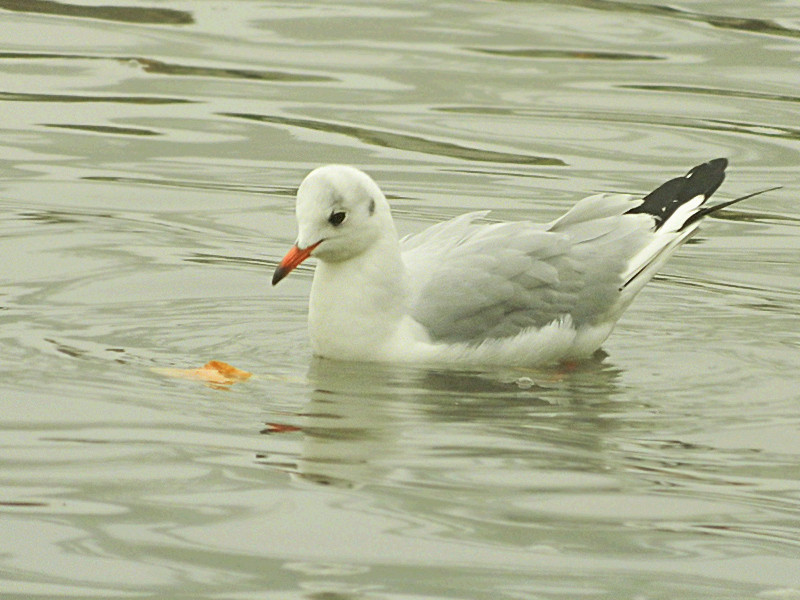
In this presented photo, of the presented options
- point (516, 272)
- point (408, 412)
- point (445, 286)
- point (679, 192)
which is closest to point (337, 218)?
point (445, 286)

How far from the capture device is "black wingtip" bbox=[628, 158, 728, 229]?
9082mm

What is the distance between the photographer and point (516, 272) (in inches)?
320

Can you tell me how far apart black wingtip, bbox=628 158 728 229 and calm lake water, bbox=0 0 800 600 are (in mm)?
488

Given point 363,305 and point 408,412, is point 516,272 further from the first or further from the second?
point 408,412

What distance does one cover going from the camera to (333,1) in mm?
15734

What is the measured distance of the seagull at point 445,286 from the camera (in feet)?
26.0

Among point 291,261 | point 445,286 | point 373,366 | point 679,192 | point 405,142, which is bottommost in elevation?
point 373,366

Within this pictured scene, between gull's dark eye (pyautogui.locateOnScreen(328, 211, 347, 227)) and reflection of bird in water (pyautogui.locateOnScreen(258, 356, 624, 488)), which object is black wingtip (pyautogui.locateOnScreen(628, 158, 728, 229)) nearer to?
reflection of bird in water (pyautogui.locateOnScreen(258, 356, 624, 488))

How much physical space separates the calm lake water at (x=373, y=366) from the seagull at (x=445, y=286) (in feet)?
0.50

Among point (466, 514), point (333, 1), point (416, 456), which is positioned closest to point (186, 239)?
point (416, 456)

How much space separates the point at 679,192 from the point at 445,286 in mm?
1775

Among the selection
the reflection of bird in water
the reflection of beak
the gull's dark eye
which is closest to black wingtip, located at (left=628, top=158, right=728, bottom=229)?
the reflection of bird in water

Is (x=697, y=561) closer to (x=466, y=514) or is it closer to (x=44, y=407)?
(x=466, y=514)

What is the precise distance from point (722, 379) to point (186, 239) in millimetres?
3532
